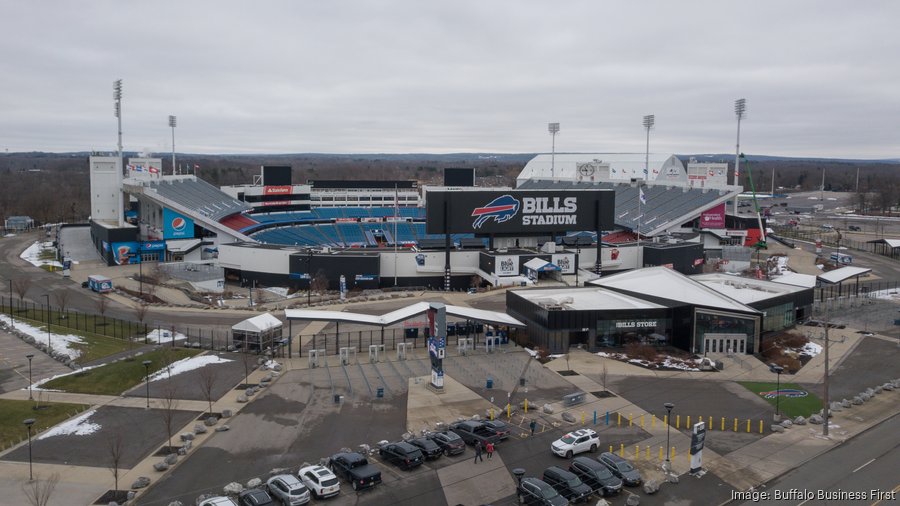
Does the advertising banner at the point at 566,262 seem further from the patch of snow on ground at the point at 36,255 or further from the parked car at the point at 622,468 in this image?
the patch of snow on ground at the point at 36,255

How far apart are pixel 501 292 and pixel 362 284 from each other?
15.3 metres

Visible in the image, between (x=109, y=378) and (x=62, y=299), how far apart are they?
82.2 feet

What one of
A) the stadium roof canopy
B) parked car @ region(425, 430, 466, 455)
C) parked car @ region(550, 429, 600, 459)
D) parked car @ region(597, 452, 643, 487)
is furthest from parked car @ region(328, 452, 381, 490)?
the stadium roof canopy

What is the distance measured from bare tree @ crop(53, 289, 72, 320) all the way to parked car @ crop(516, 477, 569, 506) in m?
43.8

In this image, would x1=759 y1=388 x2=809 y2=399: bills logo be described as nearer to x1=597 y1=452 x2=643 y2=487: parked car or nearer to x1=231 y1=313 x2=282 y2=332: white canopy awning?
x1=597 y1=452 x2=643 y2=487: parked car

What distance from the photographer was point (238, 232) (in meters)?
96.2

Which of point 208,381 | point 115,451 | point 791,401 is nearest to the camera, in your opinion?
point 115,451

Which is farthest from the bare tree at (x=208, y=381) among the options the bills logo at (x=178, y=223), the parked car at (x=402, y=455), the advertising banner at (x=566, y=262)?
the bills logo at (x=178, y=223)

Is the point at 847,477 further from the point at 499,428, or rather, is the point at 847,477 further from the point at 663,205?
the point at 663,205

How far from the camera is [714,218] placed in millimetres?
100688

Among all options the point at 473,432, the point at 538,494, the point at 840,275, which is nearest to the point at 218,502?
the point at 538,494

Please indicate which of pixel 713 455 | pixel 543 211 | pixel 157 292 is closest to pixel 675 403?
pixel 713 455

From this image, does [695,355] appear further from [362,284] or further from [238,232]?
[238,232]

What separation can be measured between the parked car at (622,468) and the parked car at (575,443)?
141 centimetres
